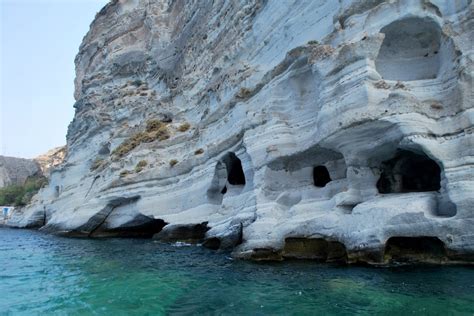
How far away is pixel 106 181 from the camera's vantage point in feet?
99.7

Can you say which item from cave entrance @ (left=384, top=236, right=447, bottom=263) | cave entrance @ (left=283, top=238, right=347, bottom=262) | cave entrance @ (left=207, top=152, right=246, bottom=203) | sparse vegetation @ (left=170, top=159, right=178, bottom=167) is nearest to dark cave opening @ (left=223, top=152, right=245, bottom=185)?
cave entrance @ (left=207, top=152, right=246, bottom=203)

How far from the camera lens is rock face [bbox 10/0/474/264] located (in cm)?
1257

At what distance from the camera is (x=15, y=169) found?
100562 mm

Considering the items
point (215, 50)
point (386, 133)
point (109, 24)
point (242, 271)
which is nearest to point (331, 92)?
point (386, 133)

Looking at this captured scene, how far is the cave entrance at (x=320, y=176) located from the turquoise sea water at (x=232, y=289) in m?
5.55

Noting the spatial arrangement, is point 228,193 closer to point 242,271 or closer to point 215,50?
point 242,271

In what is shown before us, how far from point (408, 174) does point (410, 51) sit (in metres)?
4.77

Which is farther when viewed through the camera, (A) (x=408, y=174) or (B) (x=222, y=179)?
(B) (x=222, y=179)

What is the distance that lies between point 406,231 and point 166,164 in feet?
60.1

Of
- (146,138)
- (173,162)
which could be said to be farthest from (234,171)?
(146,138)

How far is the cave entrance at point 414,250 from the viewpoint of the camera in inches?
473

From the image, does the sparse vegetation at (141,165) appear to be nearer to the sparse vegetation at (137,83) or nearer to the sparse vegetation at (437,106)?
the sparse vegetation at (137,83)

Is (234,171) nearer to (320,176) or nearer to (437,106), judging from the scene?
(320,176)

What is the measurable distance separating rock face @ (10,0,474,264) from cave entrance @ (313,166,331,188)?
0.04m
